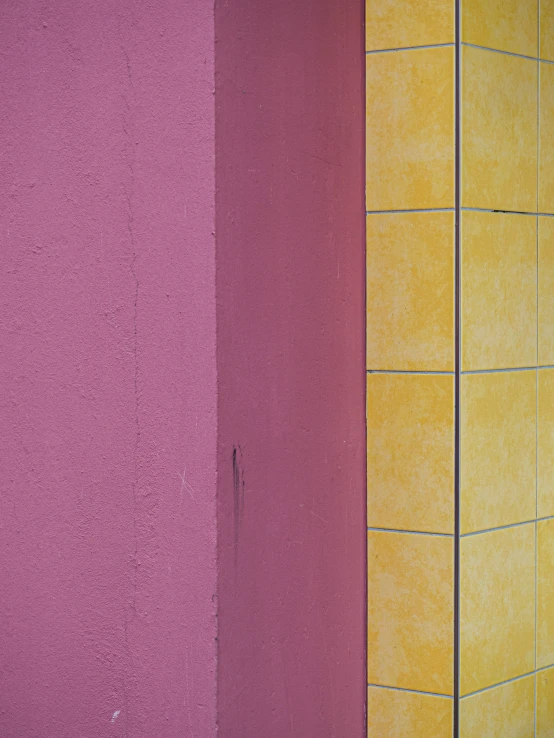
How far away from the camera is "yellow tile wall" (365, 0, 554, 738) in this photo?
2.34 metres

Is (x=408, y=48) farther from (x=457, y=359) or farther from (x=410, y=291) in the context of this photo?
(x=457, y=359)

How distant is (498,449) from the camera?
7.94 ft

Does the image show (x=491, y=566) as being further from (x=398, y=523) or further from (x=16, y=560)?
(x=16, y=560)

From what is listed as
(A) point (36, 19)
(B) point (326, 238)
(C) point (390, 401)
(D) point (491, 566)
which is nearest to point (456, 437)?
(C) point (390, 401)

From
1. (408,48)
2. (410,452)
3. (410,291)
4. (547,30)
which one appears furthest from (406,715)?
(547,30)

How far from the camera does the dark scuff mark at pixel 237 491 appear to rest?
2.08m

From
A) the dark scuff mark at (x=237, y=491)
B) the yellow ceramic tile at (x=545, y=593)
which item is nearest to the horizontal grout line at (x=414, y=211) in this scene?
the dark scuff mark at (x=237, y=491)

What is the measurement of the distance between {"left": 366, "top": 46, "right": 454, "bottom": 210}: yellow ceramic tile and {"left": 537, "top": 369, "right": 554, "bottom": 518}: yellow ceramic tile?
59cm

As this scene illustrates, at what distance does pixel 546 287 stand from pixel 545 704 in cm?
113

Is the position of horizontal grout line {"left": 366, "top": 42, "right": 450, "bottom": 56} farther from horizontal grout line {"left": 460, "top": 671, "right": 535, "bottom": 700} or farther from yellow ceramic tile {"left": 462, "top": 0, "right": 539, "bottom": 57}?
horizontal grout line {"left": 460, "top": 671, "right": 535, "bottom": 700}

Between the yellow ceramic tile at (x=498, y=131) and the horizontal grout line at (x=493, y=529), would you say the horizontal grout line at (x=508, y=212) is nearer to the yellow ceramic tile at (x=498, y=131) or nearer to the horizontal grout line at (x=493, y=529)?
the yellow ceramic tile at (x=498, y=131)

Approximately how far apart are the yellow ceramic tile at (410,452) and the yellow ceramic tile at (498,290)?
0.13 meters

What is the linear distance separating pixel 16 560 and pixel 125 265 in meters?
0.79

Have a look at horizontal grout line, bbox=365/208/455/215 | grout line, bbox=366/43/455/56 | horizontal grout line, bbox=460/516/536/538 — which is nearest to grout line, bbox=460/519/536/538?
horizontal grout line, bbox=460/516/536/538
